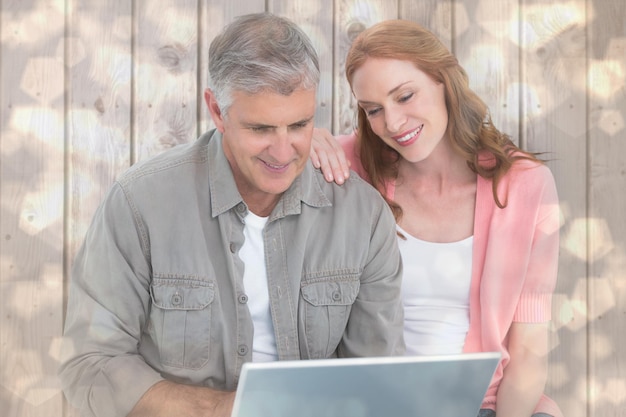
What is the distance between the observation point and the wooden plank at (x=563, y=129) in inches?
77.6

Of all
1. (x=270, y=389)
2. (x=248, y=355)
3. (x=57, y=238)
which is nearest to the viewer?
(x=270, y=389)

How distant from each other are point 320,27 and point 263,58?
0.65m

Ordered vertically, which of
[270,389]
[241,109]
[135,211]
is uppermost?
[241,109]

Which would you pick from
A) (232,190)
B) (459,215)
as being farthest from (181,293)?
(459,215)

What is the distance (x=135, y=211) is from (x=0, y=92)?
0.63 meters

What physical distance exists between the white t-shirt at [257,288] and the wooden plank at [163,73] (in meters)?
0.50

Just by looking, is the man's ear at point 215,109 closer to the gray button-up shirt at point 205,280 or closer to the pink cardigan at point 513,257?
the gray button-up shirt at point 205,280

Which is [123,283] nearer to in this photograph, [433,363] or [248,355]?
[248,355]

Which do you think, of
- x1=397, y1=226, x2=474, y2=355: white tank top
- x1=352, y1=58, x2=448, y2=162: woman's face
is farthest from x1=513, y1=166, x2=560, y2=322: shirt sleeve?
x1=352, y1=58, x2=448, y2=162: woman's face

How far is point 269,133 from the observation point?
134cm

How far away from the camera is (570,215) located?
78.4 inches

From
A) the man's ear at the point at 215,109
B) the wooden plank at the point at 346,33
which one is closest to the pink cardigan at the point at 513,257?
the wooden plank at the point at 346,33

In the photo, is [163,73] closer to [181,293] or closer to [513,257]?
[181,293]

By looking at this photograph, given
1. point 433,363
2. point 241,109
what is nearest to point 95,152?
point 241,109
